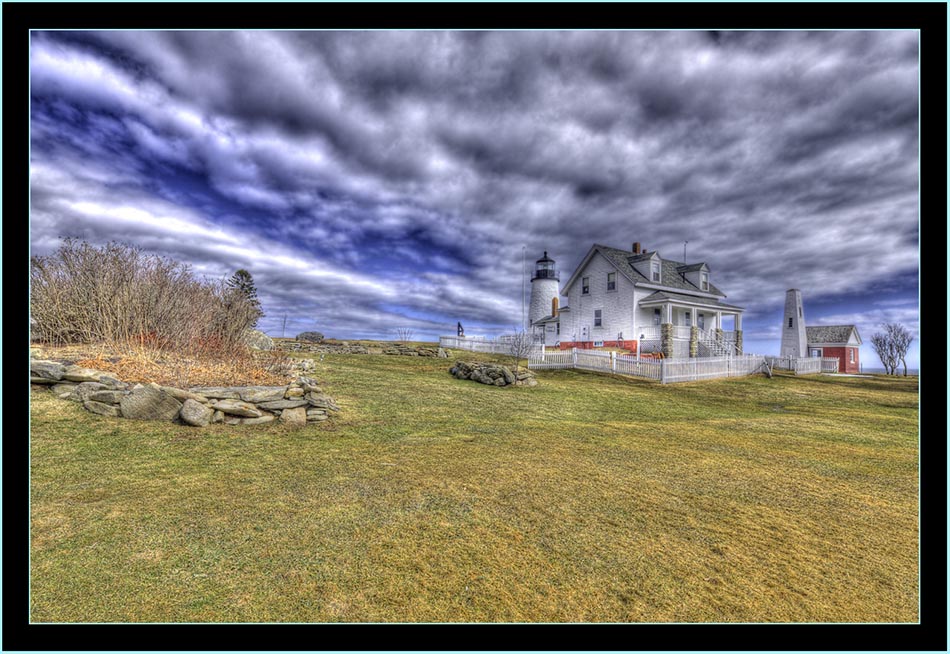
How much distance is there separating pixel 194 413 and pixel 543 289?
32836mm

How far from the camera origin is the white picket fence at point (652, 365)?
17.4 metres

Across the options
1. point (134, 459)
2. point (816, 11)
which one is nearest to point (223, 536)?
point (134, 459)

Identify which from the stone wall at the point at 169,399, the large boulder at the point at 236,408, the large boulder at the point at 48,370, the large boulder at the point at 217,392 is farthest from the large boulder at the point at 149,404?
the large boulder at the point at 48,370

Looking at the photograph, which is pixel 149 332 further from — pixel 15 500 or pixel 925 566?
pixel 925 566

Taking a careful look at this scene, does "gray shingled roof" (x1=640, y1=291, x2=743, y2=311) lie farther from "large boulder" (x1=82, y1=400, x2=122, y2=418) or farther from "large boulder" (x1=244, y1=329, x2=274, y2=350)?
"large boulder" (x1=82, y1=400, x2=122, y2=418)

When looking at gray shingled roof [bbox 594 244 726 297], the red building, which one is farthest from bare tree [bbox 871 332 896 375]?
gray shingled roof [bbox 594 244 726 297]

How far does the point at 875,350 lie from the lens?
41812 millimetres

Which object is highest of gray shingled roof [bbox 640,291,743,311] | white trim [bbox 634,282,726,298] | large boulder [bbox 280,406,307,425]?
white trim [bbox 634,282,726,298]

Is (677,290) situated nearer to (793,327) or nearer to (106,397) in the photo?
(793,327)

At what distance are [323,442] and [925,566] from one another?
21.2 feet

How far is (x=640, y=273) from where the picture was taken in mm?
27672

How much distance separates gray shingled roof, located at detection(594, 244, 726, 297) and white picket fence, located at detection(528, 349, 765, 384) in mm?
7911

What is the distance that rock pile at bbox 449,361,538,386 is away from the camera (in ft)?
46.4

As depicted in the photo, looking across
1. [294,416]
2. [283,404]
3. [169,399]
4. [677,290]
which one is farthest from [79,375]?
[677,290]
